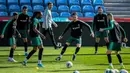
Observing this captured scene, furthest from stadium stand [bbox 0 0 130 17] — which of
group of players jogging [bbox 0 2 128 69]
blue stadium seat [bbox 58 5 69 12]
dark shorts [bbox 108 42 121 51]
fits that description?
dark shorts [bbox 108 42 121 51]

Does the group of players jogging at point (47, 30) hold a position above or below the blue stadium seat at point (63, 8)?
above

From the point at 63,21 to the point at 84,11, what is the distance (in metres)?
6.22

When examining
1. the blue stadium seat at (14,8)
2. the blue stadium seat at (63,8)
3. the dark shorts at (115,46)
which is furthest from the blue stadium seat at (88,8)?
the dark shorts at (115,46)

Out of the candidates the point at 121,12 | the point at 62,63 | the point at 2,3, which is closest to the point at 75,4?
the point at 121,12

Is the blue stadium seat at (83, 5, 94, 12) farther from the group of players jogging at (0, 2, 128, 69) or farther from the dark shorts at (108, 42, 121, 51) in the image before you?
the dark shorts at (108, 42, 121, 51)

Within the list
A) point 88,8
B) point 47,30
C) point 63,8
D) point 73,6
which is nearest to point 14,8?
point 63,8

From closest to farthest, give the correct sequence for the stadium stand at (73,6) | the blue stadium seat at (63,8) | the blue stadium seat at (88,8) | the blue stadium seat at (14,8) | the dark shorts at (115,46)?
1. the dark shorts at (115,46)
2. the blue stadium seat at (14,8)
3. the stadium stand at (73,6)
4. the blue stadium seat at (63,8)
5. the blue stadium seat at (88,8)

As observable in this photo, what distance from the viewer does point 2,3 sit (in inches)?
1313

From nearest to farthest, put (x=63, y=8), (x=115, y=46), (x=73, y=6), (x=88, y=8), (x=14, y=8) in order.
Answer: (x=115, y=46)
(x=14, y=8)
(x=63, y=8)
(x=73, y=6)
(x=88, y=8)

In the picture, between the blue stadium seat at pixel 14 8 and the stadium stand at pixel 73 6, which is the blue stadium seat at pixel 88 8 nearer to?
the stadium stand at pixel 73 6

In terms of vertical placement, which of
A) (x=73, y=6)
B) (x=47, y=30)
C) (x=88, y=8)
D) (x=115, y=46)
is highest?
(x=115, y=46)

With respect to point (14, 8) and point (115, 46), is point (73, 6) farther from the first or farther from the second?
point (115, 46)

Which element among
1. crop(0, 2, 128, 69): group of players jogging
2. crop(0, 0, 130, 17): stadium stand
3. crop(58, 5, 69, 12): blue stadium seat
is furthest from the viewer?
crop(58, 5, 69, 12): blue stadium seat

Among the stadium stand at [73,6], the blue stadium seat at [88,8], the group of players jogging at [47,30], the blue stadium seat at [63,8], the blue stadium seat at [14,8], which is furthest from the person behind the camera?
the blue stadium seat at [88,8]
